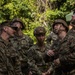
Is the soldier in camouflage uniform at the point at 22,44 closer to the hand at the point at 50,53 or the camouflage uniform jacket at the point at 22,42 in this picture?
the camouflage uniform jacket at the point at 22,42

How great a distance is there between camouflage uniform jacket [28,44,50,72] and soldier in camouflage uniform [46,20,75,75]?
150 centimetres

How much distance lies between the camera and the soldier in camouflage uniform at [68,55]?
594 centimetres

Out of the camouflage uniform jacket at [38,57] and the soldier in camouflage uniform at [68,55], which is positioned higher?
the soldier in camouflage uniform at [68,55]

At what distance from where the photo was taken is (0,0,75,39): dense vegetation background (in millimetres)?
16844

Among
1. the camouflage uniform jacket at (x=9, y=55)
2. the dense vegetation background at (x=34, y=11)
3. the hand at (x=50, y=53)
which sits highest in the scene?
the camouflage uniform jacket at (x=9, y=55)

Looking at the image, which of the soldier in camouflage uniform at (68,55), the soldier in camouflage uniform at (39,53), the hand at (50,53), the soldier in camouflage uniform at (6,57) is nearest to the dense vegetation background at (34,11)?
the soldier in camouflage uniform at (39,53)

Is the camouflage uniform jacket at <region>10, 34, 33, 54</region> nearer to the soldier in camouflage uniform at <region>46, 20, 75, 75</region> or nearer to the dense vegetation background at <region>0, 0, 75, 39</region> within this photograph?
the soldier in camouflage uniform at <region>46, 20, 75, 75</region>

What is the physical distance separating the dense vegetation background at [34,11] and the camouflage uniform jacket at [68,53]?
10303mm

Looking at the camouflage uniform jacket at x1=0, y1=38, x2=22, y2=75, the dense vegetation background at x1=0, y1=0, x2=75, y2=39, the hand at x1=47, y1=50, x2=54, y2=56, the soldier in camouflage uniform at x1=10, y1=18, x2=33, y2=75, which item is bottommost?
the dense vegetation background at x1=0, y1=0, x2=75, y2=39

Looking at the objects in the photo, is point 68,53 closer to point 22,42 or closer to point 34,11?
point 22,42

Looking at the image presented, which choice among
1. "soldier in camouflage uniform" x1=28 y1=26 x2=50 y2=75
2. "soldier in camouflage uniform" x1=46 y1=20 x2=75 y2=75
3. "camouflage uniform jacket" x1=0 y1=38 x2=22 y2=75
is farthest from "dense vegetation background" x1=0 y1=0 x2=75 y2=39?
"soldier in camouflage uniform" x1=46 y1=20 x2=75 y2=75

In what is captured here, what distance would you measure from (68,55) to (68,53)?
4 centimetres

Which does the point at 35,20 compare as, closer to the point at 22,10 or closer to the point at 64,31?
the point at 22,10

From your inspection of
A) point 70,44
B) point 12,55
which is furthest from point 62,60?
point 12,55
